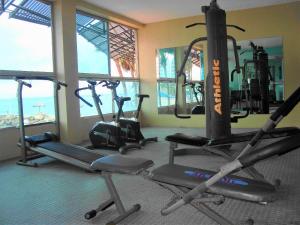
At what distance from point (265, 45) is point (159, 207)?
535 centimetres

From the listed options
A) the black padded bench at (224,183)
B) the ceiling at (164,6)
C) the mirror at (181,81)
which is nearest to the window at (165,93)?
the mirror at (181,81)

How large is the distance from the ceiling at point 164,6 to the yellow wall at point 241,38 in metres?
0.21

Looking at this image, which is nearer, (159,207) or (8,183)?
(159,207)

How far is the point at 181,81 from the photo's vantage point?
25.2 feet

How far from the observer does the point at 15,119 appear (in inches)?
197

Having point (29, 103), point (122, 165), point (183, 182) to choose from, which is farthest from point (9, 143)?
point (183, 182)

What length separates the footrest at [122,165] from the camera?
6.58 ft

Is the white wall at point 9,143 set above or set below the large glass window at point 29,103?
below

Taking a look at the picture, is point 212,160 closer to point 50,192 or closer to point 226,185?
point 50,192

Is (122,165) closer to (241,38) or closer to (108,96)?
(108,96)

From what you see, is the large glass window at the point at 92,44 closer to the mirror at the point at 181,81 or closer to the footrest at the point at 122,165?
the mirror at the point at 181,81

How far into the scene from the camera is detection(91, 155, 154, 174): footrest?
201 cm

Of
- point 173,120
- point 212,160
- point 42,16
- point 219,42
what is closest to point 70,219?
point 212,160

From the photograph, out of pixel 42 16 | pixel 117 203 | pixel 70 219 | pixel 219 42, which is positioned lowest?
pixel 70 219
